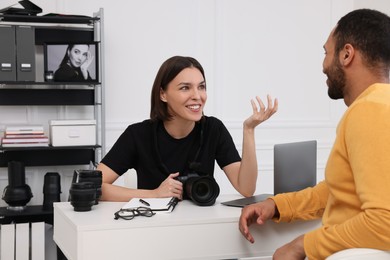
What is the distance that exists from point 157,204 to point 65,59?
235 cm

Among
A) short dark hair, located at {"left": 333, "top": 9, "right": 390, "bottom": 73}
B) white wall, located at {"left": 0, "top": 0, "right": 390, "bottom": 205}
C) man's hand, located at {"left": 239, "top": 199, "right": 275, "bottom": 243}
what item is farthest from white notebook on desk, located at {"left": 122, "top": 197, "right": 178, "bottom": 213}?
white wall, located at {"left": 0, "top": 0, "right": 390, "bottom": 205}

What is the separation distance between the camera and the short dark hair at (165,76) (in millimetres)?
2574

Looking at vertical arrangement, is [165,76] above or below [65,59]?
below

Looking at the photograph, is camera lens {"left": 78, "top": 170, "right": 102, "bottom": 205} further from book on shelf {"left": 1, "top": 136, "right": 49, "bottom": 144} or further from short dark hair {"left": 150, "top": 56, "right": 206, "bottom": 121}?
book on shelf {"left": 1, "top": 136, "right": 49, "bottom": 144}

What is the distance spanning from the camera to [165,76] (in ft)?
8.52

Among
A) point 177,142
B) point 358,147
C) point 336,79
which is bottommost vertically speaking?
point 177,142

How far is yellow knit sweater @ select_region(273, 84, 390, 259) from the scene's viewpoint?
131cm

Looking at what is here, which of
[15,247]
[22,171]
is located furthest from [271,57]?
[15,247]

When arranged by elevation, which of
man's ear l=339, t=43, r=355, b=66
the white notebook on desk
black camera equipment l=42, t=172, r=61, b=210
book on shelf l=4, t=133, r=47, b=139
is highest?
man's ear l=339, t=43, r=355, b=66

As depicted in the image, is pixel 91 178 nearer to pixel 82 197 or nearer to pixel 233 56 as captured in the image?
pixel 82 197

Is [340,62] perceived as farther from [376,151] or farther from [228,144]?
[228,144]

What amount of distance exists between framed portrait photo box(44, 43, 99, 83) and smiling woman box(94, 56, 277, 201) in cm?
156

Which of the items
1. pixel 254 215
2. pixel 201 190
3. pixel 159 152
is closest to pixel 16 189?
pixel 159 152

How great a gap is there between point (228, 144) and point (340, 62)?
1151mm
